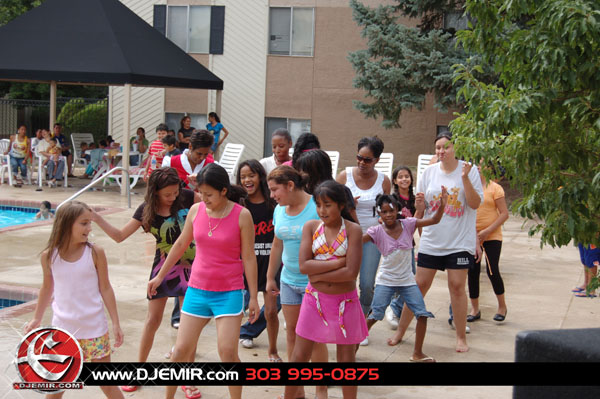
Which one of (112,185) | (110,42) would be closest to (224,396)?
(110,42)

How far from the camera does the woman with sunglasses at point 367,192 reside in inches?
247

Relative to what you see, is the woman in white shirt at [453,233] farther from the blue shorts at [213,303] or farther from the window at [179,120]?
the window at [179,120]

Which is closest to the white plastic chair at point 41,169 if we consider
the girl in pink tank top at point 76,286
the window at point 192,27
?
the window at point 192,27

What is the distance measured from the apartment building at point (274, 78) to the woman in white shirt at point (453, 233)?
16283mm

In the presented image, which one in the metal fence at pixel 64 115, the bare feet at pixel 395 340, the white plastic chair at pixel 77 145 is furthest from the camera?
the metal fence at pixel 64 115

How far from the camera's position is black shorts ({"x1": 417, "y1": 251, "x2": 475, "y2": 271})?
6.54 m

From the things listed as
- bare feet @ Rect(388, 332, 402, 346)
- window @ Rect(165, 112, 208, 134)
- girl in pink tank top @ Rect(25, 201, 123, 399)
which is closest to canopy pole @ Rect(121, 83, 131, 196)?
window @ Rect(165, 112, 208, 134)

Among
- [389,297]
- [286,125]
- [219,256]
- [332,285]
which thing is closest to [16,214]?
[286,125]

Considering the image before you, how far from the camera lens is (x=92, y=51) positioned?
17797mm

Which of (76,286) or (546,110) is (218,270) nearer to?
(76,286)

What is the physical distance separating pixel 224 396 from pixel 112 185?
15.4 metres

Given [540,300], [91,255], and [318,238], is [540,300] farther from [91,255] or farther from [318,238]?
[91,255]

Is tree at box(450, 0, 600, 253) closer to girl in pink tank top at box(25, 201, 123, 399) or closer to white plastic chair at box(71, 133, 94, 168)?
girl in pink tank top at box(25, 201, 123, 399)

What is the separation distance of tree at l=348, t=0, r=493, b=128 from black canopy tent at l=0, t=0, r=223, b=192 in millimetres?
4475
